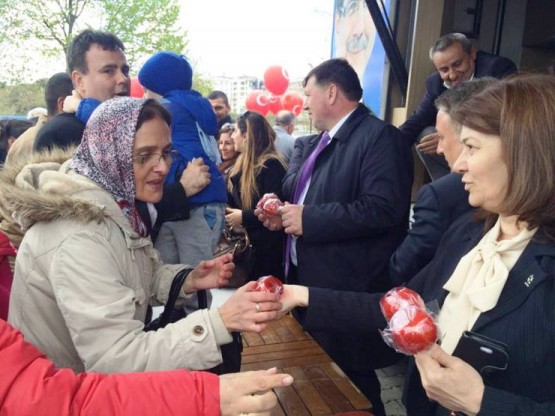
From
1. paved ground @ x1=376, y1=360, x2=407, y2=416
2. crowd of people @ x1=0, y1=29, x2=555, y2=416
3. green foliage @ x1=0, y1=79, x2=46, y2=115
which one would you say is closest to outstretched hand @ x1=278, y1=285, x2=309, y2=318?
crowd of people @ x1=0, y1=29, x2=555, y2=416

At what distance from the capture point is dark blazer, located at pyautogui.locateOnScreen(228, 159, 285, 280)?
164 inches

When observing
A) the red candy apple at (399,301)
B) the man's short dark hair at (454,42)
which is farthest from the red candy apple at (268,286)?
the man's short dark hair at (454,42)

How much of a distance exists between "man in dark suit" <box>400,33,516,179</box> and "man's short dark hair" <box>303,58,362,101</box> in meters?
0.94

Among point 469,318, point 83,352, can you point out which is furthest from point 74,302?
point 469,318

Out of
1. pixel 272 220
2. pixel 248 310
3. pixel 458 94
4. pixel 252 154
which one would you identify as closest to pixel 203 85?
pixel 252 154

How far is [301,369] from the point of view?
2.18 m

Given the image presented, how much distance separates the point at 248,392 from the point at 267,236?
301cm

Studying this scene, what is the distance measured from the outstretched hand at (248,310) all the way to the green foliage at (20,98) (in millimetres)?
19528

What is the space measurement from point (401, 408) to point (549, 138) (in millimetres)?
2576

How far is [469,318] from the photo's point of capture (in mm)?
1423

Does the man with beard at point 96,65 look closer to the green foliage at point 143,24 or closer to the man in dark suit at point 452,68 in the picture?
the man in dark suit at point 452,68

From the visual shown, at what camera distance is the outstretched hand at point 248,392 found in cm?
117

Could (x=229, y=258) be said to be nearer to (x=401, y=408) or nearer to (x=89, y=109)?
(x=89, y=109)

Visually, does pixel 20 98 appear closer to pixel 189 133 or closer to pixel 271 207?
pixel 189 133
